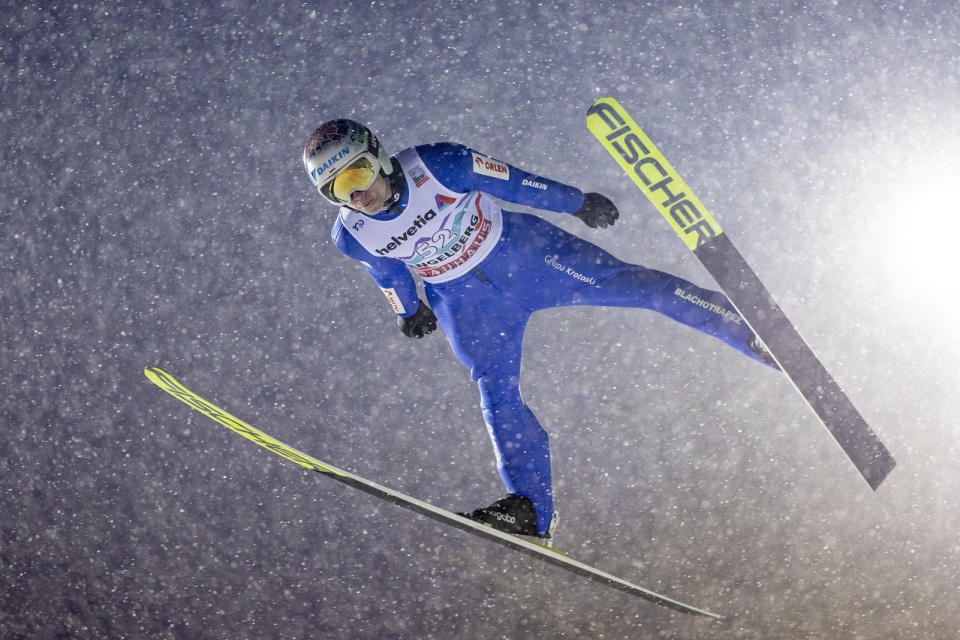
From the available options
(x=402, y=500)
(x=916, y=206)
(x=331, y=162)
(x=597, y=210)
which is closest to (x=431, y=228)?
(x=331, y=162)

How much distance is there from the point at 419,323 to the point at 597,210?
1.80 ft

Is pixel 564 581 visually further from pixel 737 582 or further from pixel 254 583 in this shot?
pixel 254 583

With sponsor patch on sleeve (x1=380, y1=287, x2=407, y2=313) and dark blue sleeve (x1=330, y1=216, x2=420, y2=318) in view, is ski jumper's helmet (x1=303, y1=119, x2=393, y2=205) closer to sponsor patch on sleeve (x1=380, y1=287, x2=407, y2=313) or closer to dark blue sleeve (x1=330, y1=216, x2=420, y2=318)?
dark blue sleeve (x1=330, y1=216, x2=420, y2=318)

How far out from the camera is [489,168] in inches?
68.1

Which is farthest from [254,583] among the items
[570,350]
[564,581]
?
[570,350]

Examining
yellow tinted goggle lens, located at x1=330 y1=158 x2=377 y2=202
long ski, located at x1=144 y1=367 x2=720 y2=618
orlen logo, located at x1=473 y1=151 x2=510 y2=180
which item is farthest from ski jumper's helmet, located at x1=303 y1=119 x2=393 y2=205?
long ski, located at x1=144 y1=367 x2=720 y2=618

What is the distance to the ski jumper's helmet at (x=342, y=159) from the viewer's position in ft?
5.33

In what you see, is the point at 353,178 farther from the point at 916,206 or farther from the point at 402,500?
the point at 916,206

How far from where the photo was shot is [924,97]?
2.17 metres

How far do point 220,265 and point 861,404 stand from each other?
1979mm

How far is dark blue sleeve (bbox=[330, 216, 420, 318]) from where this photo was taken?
1.79 metres

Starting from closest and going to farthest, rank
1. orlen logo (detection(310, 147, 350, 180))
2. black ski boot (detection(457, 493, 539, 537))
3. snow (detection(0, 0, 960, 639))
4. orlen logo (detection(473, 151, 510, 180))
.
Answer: orlen logo (detection(310, 147, 350, 180)), orlen logo (detection(473, 151, 510, 180)), black ski boot (detection(457, 493, 539, 537)), snow (detection(0, 0, 960, 639))

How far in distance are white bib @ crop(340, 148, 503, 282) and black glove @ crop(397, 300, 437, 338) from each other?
0.12m

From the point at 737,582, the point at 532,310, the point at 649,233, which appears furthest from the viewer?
the point at 737,582
